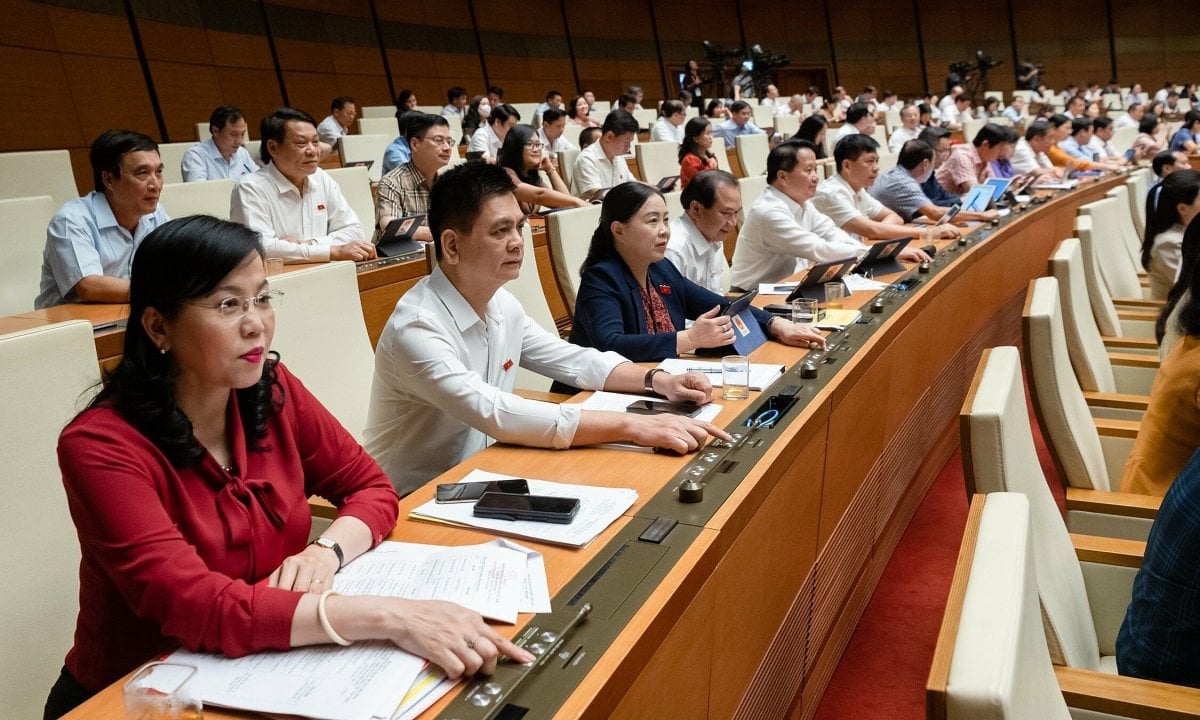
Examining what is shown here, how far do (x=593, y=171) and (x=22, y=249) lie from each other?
3.40 m

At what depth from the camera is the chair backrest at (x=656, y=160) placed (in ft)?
19.9

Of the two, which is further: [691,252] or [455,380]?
[691,252]

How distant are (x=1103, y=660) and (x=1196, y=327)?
0.61 meters

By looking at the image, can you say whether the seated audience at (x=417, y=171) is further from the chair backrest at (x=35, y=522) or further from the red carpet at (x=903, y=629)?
the chair backrest at (x=35, y=522)

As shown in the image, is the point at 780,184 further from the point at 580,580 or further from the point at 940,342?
the point at 580,580

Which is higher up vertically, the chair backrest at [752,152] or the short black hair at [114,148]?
the short black hair at [114,148]

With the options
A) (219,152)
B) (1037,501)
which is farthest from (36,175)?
(1037,501)

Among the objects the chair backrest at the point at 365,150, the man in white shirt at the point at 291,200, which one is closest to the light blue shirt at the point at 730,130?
the chair backrest at the point at 365,150

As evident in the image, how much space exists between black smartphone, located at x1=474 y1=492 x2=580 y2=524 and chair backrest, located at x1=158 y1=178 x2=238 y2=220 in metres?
2.36

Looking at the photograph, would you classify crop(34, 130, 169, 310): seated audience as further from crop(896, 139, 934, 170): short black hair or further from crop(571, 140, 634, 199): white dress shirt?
crop(896, 139, 934, 170): short black hair

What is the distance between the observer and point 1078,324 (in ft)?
7.21

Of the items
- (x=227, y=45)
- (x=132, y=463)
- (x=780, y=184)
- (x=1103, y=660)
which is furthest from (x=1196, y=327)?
(x=227, y=45)

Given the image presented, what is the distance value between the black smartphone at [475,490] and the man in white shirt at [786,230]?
223cm

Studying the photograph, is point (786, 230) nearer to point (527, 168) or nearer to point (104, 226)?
point (527, 168)
